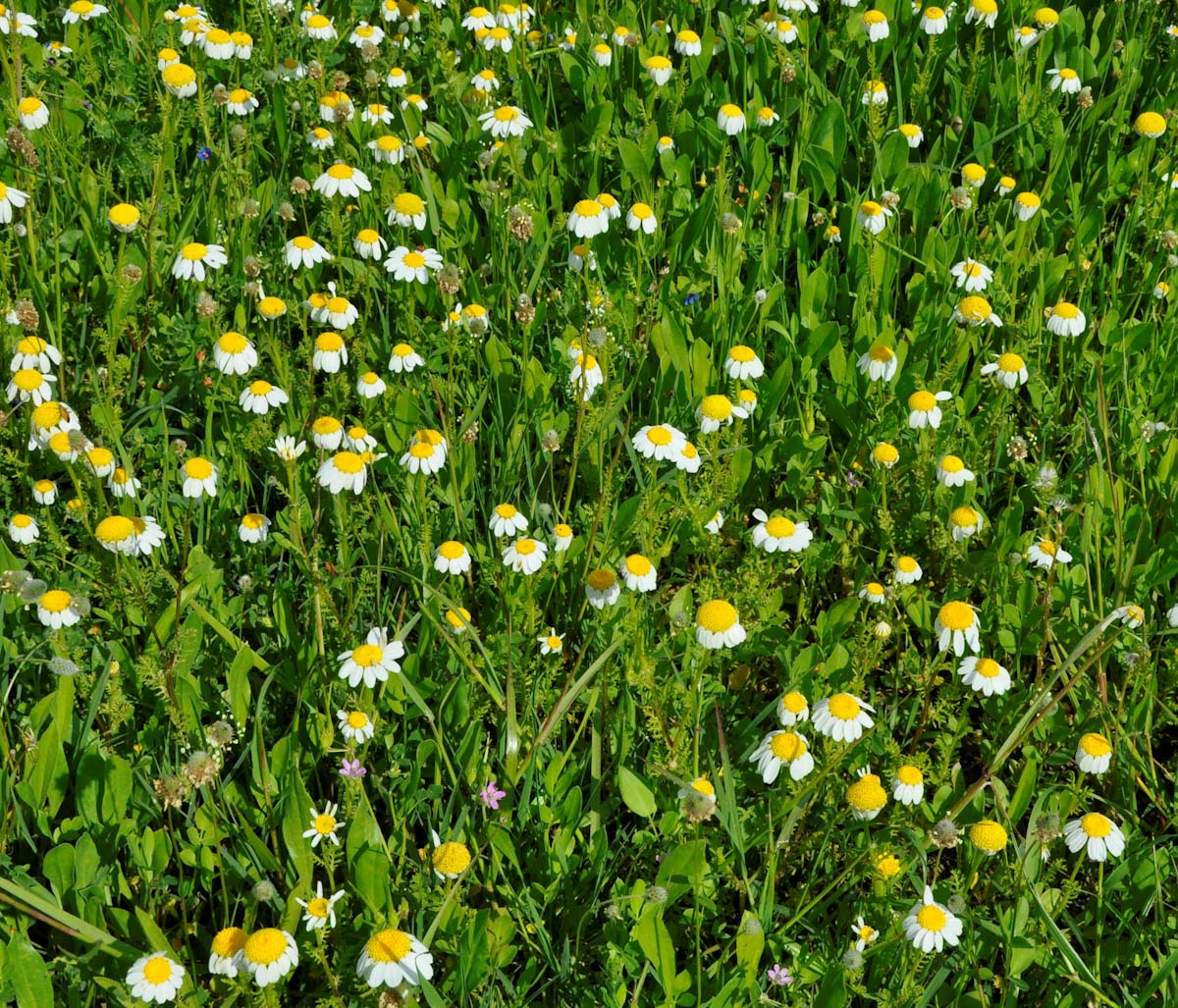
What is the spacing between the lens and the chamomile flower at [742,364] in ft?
10.6

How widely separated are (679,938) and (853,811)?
41 centimetres

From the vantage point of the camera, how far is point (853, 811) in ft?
7.84

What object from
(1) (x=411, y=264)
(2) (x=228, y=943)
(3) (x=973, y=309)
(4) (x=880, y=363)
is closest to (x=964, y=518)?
(4) (x=880, y=363)

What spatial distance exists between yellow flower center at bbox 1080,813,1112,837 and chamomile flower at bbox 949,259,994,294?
65.7 inches

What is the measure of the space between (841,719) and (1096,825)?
511 millimetres

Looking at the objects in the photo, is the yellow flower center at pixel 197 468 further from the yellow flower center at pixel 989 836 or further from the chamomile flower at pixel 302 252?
the yellow flower center at pixel 989 836

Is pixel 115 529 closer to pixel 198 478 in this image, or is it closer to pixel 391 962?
pixel 198 478

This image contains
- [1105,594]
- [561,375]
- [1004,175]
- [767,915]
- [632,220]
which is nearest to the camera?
[767,915]

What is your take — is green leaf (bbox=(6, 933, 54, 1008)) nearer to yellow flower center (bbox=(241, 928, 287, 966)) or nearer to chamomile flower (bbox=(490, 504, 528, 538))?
yellow flower center (bbox=(241, 928, 287, 966))

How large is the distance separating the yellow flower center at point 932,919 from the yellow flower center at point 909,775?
0.26m

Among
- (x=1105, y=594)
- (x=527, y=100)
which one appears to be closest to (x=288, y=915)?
(x=1105, y=594)

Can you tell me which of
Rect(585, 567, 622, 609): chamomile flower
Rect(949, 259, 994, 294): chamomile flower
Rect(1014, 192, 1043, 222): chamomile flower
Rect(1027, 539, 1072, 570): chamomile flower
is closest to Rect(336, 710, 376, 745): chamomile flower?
Rect(585, 567, 622, 609): chamomile flower

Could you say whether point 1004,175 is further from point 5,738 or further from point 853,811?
point 5,738

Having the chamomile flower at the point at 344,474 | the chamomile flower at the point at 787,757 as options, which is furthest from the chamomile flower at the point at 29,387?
the chamomile flower at the point at 787,757
